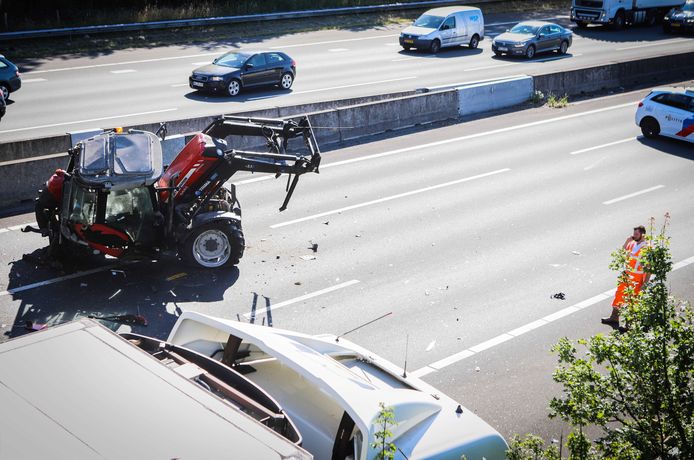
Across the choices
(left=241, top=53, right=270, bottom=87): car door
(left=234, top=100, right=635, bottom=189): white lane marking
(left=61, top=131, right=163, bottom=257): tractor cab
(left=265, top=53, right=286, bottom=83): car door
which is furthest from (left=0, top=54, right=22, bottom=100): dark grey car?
(left=61, top=131, right=163, bottom=257): tractor cab

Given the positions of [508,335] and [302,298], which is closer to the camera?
[508,335]

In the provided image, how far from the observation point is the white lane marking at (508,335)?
10.2 m

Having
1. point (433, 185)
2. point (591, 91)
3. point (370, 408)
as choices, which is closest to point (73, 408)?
point (370, 408)

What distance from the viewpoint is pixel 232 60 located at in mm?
25391

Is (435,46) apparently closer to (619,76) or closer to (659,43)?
(619,76)

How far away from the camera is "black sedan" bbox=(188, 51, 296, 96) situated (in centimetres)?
2439

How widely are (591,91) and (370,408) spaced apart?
24.0 metres

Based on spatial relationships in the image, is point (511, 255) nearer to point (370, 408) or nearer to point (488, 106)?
point (370, 408)

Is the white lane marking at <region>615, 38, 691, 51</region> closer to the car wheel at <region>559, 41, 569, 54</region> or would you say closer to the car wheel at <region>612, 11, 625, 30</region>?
the car wheel at <region>559, 41, 569, 54</region>

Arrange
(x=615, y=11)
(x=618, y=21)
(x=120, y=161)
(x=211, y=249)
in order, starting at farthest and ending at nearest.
Result: (x=618, y=21) < (x=615, y=11) < (x=211, y=249) < (x=120, y=161)

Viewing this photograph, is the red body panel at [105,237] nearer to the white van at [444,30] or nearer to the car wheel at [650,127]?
the car wheel at [650,127]

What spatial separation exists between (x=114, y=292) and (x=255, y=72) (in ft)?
48.7

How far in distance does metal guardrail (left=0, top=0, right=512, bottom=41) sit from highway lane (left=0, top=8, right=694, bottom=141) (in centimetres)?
223

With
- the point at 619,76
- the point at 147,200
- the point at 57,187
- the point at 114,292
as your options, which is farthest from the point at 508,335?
the point at 619,76
